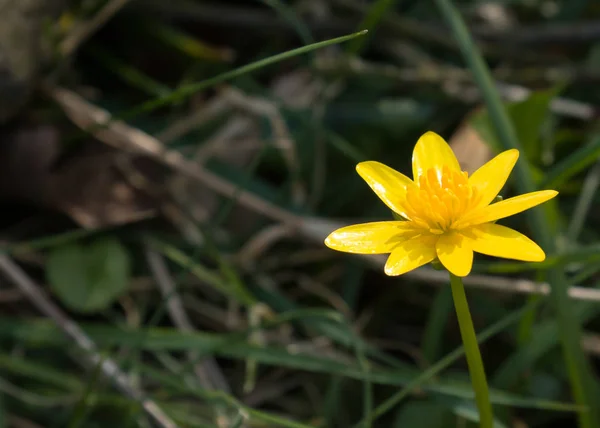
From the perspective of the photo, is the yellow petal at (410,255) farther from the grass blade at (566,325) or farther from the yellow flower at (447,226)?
the grass blade at (566,325)

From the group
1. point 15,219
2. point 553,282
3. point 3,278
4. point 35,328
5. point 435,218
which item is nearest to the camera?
point 435,218

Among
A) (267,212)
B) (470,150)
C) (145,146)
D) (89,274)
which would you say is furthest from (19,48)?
(470,150)

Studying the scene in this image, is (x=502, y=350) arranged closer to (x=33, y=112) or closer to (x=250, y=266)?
(x=250, y=266)

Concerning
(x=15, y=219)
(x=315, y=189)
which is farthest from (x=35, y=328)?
(x=315, y=189)

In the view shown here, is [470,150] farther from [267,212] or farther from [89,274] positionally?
[89,274]

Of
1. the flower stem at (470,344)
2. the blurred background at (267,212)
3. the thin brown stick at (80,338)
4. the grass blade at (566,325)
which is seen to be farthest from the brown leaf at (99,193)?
the flower stem at (470,344)

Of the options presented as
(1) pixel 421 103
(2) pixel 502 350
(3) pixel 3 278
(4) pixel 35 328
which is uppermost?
(1) pixel 421 103
